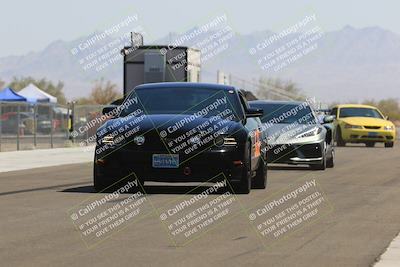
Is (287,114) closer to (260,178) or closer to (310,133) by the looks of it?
(310,133)

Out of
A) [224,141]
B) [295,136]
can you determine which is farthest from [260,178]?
[295,136]

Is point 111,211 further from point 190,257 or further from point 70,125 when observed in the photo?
point 70,125

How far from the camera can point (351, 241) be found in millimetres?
10289

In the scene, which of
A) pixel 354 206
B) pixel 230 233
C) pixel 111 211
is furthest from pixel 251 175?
pixel 230 233

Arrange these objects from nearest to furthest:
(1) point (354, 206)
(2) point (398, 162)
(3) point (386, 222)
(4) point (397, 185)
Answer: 1. (3) point (386, 222)
2. (1) point (354, 206)
3. (4) point (397, 185)
4. (2) point (398, 162)

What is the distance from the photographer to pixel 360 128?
131 ft

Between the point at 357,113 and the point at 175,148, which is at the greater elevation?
the point at 175,148

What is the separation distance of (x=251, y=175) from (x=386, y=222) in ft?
12.8

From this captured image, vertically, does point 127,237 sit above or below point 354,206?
above

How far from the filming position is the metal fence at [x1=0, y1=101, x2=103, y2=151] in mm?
36281

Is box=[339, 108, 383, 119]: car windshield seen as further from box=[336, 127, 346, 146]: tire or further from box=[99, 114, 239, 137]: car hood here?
box=[99, 114, 239, 137]: car hood

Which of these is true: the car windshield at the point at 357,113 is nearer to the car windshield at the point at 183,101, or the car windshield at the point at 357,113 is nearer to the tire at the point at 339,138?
the tire at the point at 339,138

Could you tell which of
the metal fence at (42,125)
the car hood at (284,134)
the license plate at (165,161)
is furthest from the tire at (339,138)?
the license plate at (165,161)

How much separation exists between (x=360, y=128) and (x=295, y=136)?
57.0 ft
